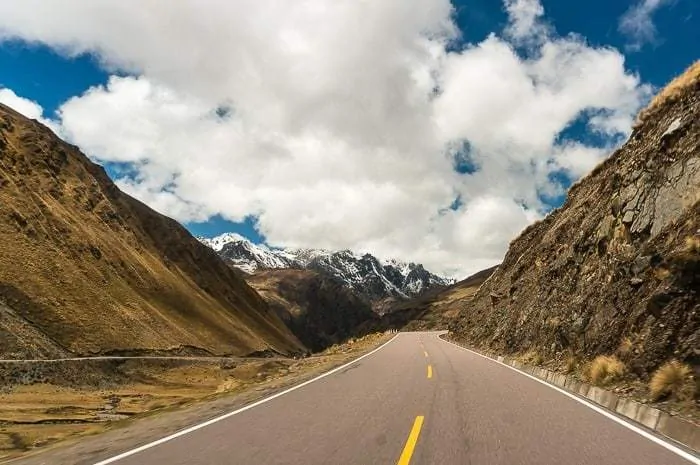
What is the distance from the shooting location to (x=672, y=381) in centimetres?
969

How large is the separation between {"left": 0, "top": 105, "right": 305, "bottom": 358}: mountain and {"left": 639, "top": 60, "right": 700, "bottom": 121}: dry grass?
36080mm

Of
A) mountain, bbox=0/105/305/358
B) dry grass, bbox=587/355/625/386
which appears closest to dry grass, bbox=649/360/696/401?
dry grass, bbox=587/355/625/386

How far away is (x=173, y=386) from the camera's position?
39375mm

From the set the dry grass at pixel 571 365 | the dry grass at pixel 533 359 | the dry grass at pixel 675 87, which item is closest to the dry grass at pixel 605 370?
the dry grass at pixel 571 365

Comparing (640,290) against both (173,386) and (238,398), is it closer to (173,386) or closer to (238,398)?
(238,398)

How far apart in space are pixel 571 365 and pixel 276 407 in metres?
9.47

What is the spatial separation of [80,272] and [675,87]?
4977cm

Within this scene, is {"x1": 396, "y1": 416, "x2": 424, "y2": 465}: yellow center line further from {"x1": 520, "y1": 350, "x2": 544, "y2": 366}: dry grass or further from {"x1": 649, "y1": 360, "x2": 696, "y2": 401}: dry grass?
{"x1": 520, "y1": 350, "x2": 544, "y2": 366}: dry grass

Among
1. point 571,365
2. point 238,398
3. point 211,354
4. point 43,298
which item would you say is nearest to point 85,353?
point 43,298

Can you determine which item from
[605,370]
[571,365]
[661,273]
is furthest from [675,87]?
[605,370]

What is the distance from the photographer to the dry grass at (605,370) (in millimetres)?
12164

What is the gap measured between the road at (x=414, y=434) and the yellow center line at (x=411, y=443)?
1 centimetres

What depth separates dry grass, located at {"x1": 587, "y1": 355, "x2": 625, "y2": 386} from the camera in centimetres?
1216

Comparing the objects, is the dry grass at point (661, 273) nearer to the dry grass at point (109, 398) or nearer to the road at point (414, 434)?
the road at point (414, 434)
